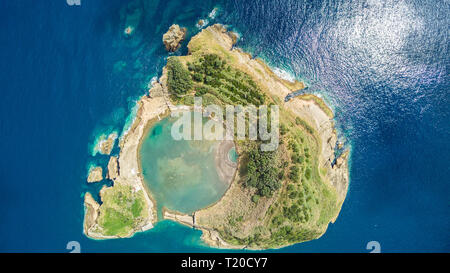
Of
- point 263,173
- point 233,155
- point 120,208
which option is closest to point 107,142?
point 120,208

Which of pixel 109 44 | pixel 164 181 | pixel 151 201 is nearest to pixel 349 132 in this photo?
pixel 164 181

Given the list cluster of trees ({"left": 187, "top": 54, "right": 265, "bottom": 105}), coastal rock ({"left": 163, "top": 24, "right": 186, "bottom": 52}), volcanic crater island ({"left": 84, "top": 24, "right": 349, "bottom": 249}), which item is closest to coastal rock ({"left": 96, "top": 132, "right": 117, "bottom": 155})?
volcanic crater island ({"left": 84, "top": 24, "right": 349, "bottom": 249})

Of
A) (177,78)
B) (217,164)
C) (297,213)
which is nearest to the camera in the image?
(297,213)

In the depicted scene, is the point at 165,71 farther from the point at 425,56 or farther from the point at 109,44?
the point at 425,56

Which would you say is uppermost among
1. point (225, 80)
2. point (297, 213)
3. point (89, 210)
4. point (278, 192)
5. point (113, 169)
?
point (225, 80)

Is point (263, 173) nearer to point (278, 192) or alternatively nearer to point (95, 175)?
point (278, 192)

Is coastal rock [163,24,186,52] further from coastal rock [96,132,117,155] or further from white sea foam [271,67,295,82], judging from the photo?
coastal rock [96,132,117,155]

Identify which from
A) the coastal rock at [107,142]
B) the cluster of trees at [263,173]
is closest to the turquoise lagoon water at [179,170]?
the coastal rock at [107,142]

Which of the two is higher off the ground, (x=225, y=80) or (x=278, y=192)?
(x=225, y=80)
